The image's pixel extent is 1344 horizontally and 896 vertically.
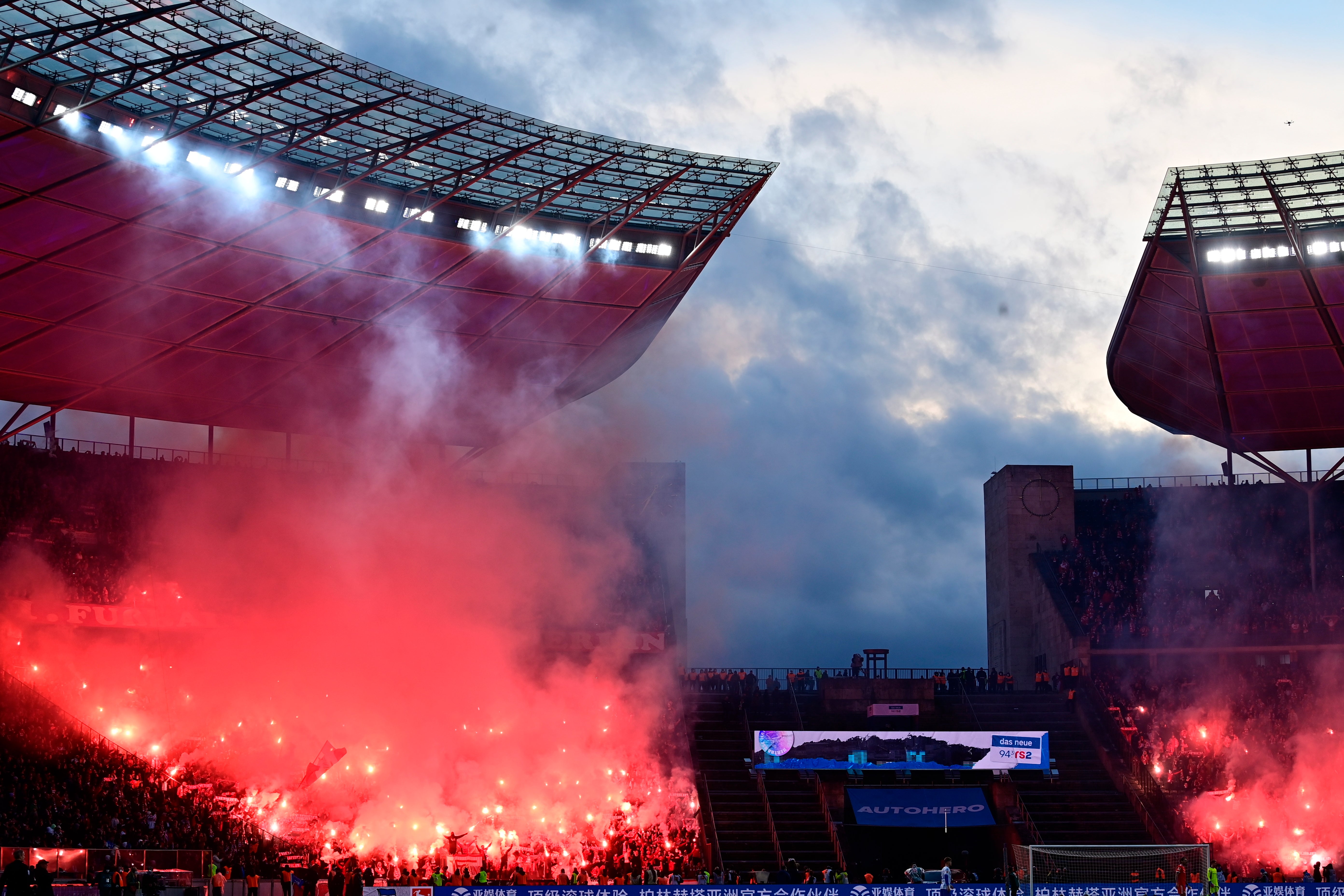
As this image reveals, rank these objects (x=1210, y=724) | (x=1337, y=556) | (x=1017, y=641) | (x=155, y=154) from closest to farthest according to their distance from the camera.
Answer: (x=155, y=154) < (x=1210, y=724) < (x=1337, y=556) < (x=1017, y=641)

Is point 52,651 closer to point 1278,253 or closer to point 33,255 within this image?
point 33,255

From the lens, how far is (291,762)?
37188mm

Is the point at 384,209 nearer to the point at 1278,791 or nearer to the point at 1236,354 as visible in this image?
the point at 1236,354

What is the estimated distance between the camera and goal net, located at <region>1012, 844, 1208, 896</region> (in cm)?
3150

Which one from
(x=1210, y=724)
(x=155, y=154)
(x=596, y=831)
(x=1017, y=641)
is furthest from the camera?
(x=1017, y=641)

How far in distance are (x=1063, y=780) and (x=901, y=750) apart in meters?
4.52

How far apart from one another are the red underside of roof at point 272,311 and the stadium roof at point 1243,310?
43.6ft

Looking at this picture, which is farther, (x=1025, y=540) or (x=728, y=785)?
(x=1025, y=540)

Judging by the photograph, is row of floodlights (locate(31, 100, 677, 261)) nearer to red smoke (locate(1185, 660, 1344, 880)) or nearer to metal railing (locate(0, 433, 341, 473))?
metal railing (locate(0, 433, 341, 473))

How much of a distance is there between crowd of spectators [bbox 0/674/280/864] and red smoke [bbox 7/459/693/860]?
1331mm

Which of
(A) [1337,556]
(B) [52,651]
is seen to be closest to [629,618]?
(B) [52,651]

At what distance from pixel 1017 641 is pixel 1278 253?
18379 millimetres

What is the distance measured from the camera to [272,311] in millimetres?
39125

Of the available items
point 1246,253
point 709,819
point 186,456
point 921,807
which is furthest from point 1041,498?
point 186,456
